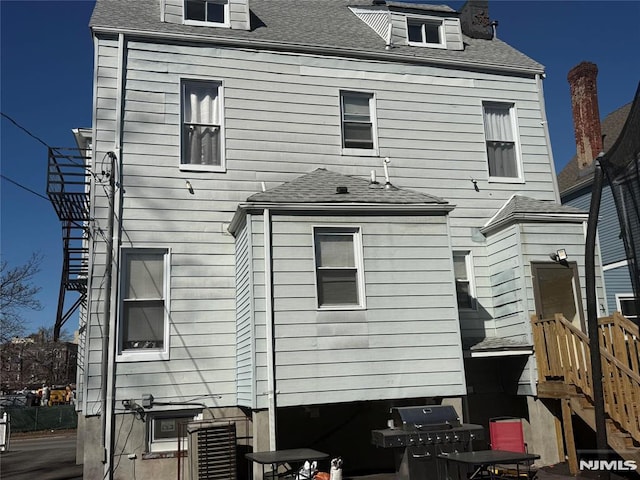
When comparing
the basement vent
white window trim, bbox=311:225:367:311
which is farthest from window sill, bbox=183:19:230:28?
the basement vent

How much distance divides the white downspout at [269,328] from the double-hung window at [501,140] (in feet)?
18.5

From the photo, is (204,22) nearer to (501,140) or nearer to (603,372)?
(501,140)

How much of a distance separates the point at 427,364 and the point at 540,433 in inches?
97.5

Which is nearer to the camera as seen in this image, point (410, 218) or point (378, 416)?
point (410, 218)

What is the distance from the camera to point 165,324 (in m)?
10.2

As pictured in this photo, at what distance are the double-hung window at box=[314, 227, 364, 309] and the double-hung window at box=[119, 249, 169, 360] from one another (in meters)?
2.70

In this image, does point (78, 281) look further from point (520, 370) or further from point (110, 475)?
point (520, 370)

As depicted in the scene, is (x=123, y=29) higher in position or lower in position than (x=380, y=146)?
higher

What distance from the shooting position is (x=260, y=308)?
9.28 m

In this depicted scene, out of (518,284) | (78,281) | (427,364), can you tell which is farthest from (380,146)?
(78,281)

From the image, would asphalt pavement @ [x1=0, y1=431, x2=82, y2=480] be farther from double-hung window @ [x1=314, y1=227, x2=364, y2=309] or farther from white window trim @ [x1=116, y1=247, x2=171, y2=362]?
double-hung window @ [x1=314, y1=227, x2=364, y2=309]

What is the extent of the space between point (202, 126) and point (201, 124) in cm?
4
